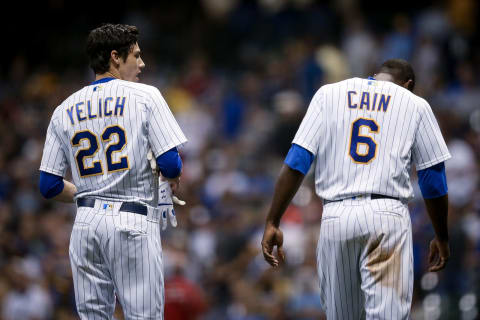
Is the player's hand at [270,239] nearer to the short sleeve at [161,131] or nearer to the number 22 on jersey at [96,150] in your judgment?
the short sleeve at [161,131]

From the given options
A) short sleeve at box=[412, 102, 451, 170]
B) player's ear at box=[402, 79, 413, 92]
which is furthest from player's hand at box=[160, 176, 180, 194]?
player's ear at box=[402, 79, 413, 92]

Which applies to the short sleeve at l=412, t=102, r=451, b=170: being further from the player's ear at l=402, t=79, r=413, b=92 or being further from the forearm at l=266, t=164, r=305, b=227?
the forearm at l=266, t=164, r=305, b=227

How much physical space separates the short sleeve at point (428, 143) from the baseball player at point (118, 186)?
4.66 ft

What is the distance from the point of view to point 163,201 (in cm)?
488

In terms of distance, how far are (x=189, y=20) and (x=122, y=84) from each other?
11836mm

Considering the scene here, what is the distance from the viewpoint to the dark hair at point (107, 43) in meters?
4.81

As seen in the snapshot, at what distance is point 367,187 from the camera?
4.61 m

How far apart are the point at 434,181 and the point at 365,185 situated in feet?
1.56

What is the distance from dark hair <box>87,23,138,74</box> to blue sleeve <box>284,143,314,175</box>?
1.19 m

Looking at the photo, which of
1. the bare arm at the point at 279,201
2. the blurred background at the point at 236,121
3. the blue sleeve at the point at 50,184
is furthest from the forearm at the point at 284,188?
the blurred background at the point at 236,121

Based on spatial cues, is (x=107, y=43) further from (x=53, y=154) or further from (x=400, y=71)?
(x=400, y=71)

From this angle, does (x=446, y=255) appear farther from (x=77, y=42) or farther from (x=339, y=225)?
(x=77, y=42)

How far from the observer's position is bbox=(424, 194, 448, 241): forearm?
191 inches

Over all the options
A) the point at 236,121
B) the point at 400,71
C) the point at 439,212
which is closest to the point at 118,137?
the point at 400,71
